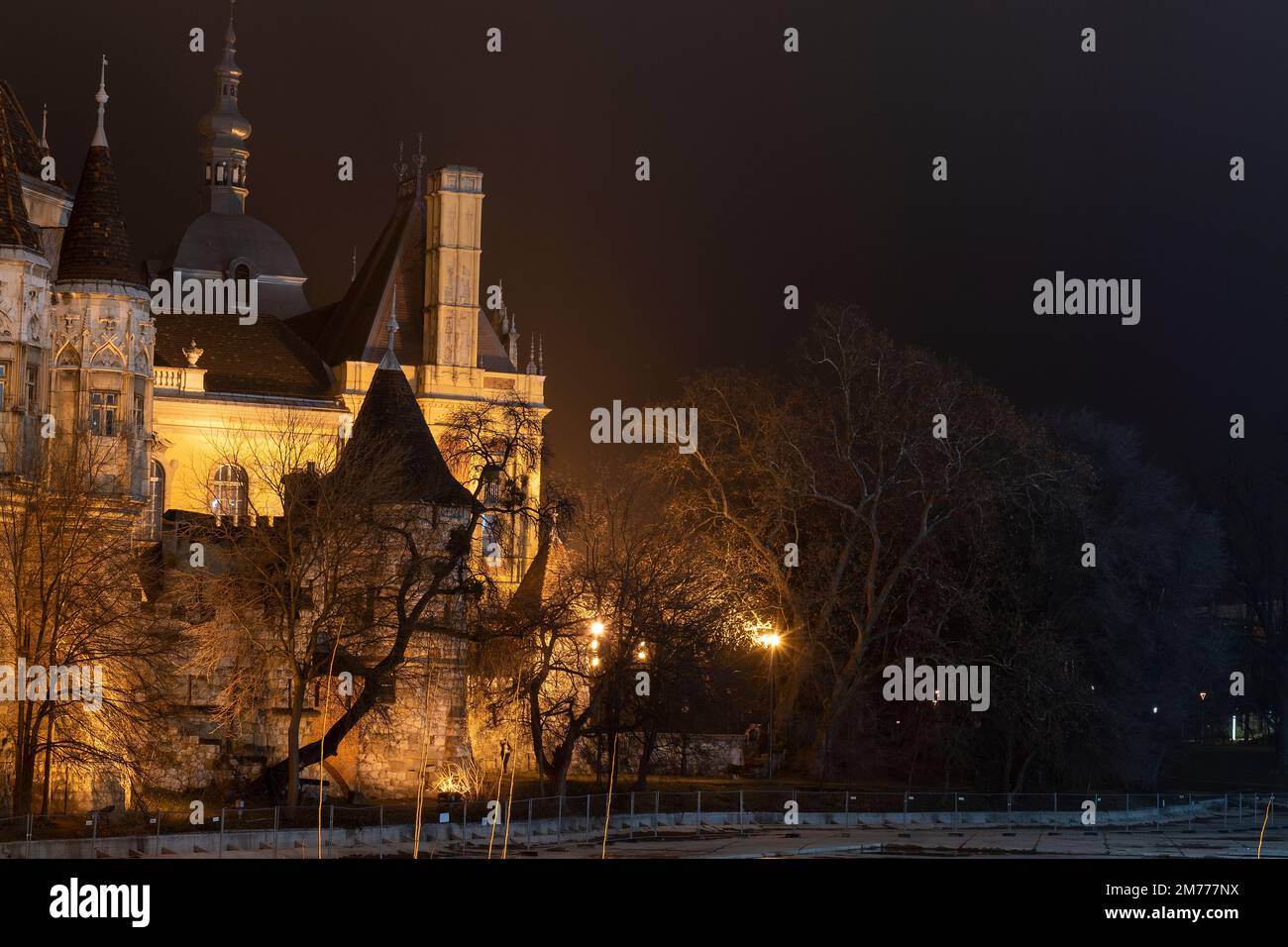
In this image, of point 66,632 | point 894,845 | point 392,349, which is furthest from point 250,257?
point 894,845

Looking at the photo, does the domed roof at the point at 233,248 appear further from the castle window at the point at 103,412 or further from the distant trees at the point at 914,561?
the castle window at the point at 103,412

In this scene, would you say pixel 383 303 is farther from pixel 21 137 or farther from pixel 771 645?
pixel 21 137

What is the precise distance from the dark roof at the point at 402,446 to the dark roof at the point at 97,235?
6.44 meters

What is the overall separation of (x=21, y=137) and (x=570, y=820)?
20028 millimetres

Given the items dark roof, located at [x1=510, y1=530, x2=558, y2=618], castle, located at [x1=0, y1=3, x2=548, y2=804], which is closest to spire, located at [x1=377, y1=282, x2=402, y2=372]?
castle, located at [x1=0, y1=3, x2=548, y2=804]

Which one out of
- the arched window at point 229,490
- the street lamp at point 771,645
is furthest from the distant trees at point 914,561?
the arched window at point 229,490

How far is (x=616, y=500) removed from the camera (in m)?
55.0

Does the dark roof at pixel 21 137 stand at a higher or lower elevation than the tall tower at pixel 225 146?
lower

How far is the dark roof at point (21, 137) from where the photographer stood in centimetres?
4944

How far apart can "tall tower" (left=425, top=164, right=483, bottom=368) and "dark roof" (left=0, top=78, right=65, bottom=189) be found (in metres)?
28.7

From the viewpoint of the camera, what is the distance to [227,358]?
78125mm

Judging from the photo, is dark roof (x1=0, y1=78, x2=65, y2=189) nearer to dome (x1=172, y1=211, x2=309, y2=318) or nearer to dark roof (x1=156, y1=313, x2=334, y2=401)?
dark roof (x1=156, y1=313, x2=334, y2=401)

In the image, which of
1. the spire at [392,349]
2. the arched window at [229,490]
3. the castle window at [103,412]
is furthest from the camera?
the arched window at [229,490]

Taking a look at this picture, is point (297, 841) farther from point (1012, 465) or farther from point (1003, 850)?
point (1012, 465)
